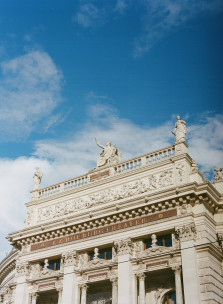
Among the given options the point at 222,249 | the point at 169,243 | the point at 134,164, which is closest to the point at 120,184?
the point at 134,164

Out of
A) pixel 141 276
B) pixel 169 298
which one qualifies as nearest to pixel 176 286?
pixel 169 298

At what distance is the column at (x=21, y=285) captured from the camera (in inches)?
1232

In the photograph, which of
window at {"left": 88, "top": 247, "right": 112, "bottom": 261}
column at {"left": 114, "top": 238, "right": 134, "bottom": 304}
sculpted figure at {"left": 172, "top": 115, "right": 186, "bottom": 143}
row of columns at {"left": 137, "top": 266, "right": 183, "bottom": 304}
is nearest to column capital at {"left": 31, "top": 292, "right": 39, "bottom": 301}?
window at {"left": 88, "top": 247, "right": 112, "bottom": 261}

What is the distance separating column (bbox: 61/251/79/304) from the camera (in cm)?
2903

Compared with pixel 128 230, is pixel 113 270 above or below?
below

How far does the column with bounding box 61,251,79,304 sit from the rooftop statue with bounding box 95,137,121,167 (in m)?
6.98

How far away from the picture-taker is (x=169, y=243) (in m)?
27.6

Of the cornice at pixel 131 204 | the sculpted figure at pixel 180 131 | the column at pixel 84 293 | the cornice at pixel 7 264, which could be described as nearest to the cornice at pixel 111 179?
the sculpted figure at pixel 180 131

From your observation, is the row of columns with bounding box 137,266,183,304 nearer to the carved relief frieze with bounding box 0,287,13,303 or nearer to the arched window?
the arched window

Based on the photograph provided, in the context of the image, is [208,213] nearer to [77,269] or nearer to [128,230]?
[128,230]

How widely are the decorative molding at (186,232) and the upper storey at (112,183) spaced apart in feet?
9.43

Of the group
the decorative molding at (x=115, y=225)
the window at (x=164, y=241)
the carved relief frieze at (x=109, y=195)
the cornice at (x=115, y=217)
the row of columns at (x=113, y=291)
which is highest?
the carved relief frieze at (x=109, y=195)

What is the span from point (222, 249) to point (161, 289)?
14.2ft

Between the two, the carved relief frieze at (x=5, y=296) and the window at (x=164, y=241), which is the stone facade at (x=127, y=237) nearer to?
the window at (x=164, y=241)
